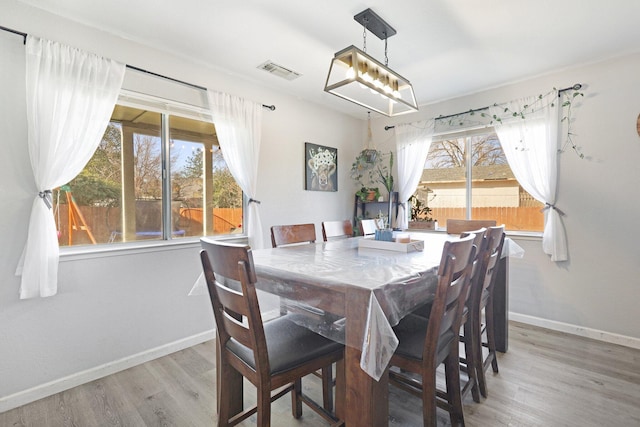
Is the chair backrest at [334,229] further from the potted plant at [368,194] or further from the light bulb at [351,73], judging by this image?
the potted plant at [368,194]

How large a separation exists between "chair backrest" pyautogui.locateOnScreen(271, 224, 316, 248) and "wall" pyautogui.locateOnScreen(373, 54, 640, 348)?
230cm

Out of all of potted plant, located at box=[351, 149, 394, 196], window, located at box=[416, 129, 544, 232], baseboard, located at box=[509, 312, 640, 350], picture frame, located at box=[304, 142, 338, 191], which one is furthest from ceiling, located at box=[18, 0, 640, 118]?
baseboard, located at box=[509, 312, 640, 350]

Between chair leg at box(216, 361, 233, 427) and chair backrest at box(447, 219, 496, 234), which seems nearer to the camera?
chair leg at box(216, 361, 233, 427)

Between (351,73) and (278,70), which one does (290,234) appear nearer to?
(351,73)

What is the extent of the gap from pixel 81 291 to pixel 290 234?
1467mm

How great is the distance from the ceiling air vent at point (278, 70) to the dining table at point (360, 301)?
192cm

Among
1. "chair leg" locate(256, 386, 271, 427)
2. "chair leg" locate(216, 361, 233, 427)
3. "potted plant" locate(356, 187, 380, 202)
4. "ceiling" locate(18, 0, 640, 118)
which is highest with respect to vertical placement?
"ceiling" locate(18, 0, 640, 118)

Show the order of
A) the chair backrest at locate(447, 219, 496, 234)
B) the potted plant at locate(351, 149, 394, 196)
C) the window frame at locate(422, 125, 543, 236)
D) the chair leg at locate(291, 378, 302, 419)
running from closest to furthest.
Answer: the chair leg at locate(291, 378, 302, 419) → the chair backrest at locate(447, 219, 496, 234) → the window frame at locate(422, 125, 543, 236) → the potted plant at locate(351, 149, 394, 196)

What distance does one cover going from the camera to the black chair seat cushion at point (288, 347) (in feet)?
4.04

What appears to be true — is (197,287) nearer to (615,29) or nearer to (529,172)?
(529,172)

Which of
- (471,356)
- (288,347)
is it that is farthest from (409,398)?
(288,347)

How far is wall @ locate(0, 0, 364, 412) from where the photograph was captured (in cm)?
181

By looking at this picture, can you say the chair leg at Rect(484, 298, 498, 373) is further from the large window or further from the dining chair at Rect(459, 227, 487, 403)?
the large window

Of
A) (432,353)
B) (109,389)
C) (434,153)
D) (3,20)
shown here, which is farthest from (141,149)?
(434,153)
